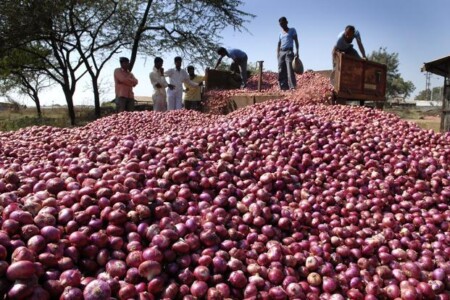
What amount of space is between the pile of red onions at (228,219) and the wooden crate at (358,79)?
142 inches

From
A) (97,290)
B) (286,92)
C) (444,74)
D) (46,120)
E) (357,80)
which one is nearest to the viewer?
(97,290)

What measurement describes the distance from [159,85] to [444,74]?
883 cm

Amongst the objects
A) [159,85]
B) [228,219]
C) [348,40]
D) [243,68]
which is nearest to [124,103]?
[159,85]

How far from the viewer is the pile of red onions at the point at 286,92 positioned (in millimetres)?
6863

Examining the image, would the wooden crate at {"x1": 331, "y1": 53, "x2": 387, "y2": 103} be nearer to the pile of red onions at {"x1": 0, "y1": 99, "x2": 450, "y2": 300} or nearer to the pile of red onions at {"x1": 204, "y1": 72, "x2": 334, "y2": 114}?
the pile of red onions at {"x1": 204, "y1": 72, "x2": 334, "y2": 114}

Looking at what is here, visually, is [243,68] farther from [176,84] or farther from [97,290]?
[97,290]

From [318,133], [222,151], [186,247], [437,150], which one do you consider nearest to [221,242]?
[186,247]

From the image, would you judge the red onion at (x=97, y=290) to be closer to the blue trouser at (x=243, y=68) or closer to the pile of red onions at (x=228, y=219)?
the pile of red onions at (x=228, y=219)

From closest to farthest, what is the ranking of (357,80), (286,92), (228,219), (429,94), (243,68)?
(228,219)
(357,80)
(286,92)
(243,68)
(429,94)

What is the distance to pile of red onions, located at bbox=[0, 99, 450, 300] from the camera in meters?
1.64

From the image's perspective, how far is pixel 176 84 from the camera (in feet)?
29.7

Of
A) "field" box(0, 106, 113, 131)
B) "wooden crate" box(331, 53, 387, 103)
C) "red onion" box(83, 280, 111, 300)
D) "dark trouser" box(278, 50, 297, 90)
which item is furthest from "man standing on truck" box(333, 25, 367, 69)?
"field" box(0, 106, 113, 131)

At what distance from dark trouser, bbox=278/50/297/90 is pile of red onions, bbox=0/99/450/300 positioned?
5.40 m

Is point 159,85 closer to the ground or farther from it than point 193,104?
farther from it
